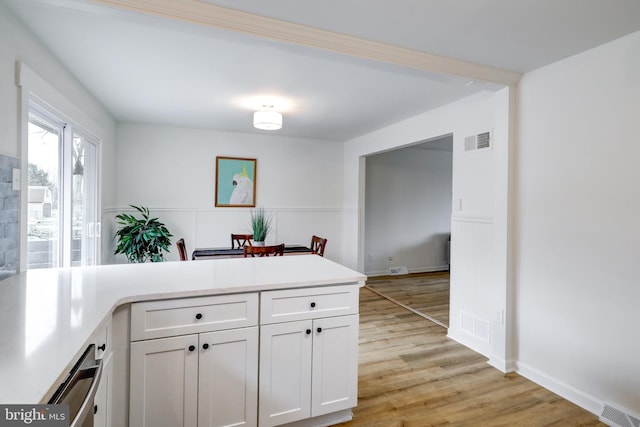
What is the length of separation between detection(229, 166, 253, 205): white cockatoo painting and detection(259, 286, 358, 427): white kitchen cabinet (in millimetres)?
3492

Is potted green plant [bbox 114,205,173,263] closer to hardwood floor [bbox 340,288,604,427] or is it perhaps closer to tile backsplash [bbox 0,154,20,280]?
tile backsplash [bbox 0,154,20,280]

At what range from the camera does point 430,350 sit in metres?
2.95

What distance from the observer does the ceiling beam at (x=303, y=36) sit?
1.66m

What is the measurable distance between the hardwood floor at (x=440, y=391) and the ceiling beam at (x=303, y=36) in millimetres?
2305

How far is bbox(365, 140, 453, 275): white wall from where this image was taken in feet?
19.1

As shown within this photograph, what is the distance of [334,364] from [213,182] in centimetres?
374

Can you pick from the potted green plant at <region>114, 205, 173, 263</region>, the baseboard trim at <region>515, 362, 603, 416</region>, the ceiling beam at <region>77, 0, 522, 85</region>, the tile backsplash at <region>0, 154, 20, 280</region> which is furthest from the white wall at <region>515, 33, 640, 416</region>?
the potted green plant at <region>114, 205, 173, 263</region>

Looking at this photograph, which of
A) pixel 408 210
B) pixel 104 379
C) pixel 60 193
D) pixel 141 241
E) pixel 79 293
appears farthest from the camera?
pixel 408 210

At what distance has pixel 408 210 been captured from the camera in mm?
6062

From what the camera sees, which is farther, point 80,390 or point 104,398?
point 104,398

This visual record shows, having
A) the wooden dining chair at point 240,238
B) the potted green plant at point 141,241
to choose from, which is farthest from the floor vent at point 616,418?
the potted green plant at point 141,241

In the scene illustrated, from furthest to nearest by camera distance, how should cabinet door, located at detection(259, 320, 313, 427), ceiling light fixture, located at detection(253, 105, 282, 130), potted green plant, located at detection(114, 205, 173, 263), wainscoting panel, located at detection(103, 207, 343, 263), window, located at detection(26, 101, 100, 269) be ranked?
wainscoting panel, located at detection(103, 207, 343, 263) → potted green plant, located at detection(114, 205, 173, 263) → ceiling light fixture, located at detection(253, 105, 282, 130) → window, located at detection(26, 101, 100, 269) → cabinet door, located at detection(259, 320, 313, 427)

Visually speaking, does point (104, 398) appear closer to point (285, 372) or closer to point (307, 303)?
point (285, 372)

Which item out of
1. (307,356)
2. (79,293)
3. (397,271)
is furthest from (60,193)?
(397,271)
